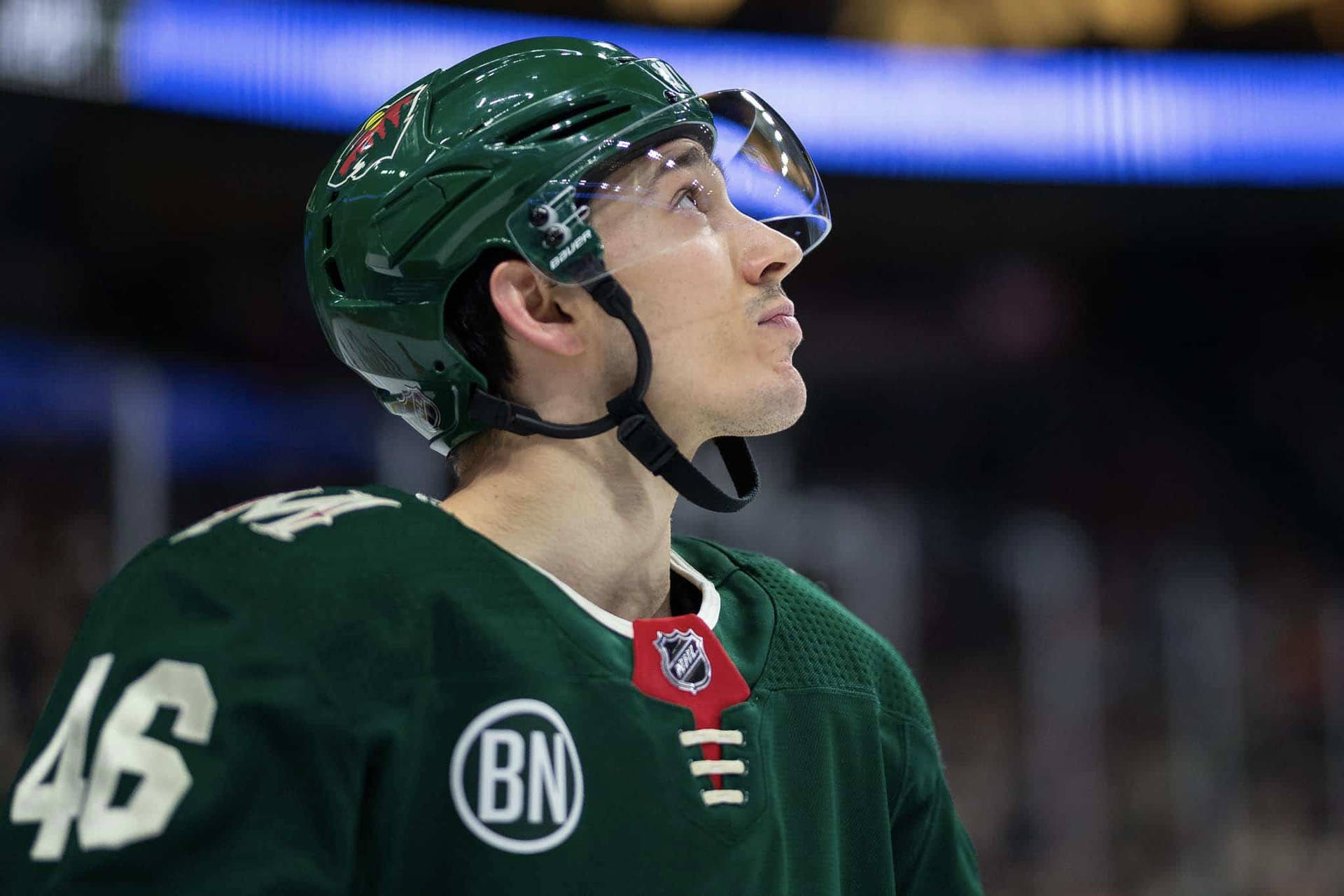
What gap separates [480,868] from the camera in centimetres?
133

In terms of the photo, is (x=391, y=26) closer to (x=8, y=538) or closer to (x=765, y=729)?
(x=8, y=538)

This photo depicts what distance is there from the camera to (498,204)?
5.37 ft

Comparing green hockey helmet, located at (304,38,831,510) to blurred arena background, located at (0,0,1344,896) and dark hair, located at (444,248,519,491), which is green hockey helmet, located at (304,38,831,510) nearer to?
dark hair, located at (444,248,519,491)

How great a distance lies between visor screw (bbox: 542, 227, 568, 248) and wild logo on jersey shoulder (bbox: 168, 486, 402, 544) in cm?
35

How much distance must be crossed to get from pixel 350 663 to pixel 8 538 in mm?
4651

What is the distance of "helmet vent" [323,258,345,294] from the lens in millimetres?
1738

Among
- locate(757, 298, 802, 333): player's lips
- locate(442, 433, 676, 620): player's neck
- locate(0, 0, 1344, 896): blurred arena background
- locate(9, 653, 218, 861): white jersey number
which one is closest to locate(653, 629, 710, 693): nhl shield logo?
locate(442, 433, 676, 620): player's neck

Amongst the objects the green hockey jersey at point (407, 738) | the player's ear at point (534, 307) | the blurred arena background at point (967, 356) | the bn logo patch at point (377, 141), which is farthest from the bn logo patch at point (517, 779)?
the blurred arena background at point (967, 356)

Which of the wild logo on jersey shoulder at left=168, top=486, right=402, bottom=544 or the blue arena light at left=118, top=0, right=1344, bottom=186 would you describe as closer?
the wild logo on jersey shoulder at left=168, top=486, right=402, bottom=544

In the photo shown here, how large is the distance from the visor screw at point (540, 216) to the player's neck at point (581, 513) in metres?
0.25

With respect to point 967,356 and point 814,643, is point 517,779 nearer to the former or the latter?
point 814,643

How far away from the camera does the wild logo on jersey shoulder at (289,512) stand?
139cm

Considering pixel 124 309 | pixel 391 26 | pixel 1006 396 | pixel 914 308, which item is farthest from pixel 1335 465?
pixel 124 309

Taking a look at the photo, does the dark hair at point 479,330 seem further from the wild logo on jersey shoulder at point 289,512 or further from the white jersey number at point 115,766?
the white jersey number at point 115,766
